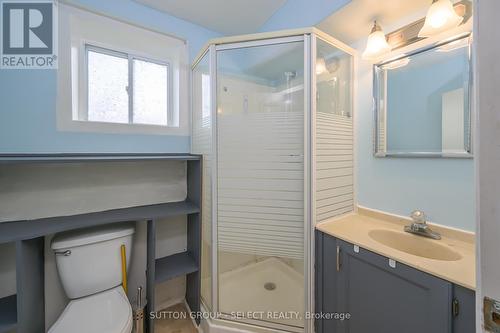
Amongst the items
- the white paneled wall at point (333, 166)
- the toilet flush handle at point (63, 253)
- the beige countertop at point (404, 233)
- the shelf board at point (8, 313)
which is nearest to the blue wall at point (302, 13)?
the white paneled wall at point (333, 166)

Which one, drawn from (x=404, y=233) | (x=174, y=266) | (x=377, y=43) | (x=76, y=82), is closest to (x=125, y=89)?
(x=76, y=82)

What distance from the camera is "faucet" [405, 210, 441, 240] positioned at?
3.81 feet

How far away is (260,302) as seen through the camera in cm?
155

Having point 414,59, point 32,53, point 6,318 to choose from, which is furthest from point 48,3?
point 414,59

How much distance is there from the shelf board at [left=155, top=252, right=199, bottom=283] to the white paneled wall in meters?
1.05

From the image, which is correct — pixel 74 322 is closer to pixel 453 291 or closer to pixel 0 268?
pixel 0 268

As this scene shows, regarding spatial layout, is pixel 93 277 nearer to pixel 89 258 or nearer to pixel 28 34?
pixel 89 258

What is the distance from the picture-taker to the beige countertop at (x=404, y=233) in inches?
31.2

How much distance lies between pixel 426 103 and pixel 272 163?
99 cm

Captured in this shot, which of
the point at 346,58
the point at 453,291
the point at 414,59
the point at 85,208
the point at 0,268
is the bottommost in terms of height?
the point at 0,268

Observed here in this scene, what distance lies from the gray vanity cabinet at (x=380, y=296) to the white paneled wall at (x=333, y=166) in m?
0.25

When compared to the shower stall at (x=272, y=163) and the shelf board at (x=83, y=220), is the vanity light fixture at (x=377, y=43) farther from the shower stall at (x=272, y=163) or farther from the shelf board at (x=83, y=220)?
the shelf board at (x=83, y=220)

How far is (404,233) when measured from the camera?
1.22m

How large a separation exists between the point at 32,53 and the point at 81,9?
0.45m
